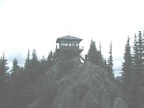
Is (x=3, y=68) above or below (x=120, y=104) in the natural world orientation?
above

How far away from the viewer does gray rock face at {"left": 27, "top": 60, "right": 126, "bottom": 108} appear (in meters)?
48.9

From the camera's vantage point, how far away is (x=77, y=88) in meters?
52.8

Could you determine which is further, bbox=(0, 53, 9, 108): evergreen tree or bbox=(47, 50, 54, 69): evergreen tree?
bbox=(47, 50, 54, 69): evergreen tree

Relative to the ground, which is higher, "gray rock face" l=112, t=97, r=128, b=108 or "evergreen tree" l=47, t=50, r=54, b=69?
"evergreen tree" l=47, t=50, r=54, b=69

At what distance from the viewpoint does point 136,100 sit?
41.7m

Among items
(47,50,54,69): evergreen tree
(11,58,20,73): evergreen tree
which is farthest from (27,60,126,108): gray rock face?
(11,58,20,73): evergreen tree

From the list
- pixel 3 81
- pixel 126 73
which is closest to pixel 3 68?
pixel 3 81

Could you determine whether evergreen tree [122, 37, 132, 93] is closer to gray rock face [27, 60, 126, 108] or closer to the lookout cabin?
gray rock face [27, 60, 126, 108]

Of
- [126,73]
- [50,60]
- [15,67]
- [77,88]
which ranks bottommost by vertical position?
[77,88]

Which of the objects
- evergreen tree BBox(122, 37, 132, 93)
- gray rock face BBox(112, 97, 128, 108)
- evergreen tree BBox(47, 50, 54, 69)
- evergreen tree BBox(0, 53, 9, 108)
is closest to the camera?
gray rock face BBox(112, 97, 128, 108)

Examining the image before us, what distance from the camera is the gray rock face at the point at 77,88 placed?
1925 inches

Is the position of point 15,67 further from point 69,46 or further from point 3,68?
point 69,46

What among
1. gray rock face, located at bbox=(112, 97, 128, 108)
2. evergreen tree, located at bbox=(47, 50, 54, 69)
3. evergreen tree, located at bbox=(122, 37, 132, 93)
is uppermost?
evergreen tree, located at bbox=(47, 50, 54, 69)

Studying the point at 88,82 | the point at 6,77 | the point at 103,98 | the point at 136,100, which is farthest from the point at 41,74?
the point at 136,100
